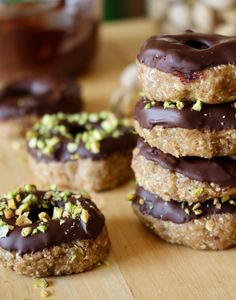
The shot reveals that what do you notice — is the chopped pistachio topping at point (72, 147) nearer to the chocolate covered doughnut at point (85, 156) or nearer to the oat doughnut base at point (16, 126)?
the chocolate covered doughnut at point (85, 156)

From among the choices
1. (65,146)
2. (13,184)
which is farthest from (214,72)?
(13,184)

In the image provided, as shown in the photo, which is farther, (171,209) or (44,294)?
(171,209)

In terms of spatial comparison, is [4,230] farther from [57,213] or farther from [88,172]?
[88,172]

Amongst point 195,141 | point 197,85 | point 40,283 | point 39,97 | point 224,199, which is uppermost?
point 197,85

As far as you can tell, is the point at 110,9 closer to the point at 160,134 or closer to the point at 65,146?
the point at 65,146

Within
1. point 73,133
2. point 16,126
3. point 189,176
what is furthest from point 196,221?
point 16,126

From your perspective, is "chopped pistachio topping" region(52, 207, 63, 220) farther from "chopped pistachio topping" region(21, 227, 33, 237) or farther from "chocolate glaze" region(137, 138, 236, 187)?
"chocolate glaze" region(137, 138, 236, 187)
